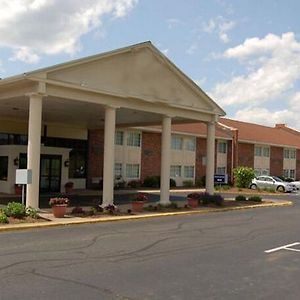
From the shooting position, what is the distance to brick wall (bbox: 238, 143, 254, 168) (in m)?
52.2

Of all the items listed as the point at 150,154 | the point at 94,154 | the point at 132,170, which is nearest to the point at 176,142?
the point at 150,154

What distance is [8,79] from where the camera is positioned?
18.4m

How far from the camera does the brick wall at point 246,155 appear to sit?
171 feet

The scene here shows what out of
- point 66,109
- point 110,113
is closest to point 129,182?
point 66,109

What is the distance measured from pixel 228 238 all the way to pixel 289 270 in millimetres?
4310

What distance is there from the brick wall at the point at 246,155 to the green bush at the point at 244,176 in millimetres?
8706

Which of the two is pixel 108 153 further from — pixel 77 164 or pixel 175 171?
pixel 175 171

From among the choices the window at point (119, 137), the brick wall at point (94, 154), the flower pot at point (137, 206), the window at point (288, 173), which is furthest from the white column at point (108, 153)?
the window at point (288, 173)

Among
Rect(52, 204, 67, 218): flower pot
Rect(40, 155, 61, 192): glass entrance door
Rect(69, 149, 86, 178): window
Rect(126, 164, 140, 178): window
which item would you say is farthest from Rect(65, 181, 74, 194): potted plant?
Rect(52, 204, 67, 218): flower pot

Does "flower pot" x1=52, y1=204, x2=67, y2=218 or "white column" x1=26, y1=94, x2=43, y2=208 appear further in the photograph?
"white column" x1=26, y1=94, x2=43, y2=208

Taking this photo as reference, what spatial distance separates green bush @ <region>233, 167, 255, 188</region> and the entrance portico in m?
16.2

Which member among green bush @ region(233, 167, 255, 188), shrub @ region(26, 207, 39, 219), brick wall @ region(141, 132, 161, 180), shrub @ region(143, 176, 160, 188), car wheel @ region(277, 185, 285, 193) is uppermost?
brick wall @ region(141, 132, 161, 180)

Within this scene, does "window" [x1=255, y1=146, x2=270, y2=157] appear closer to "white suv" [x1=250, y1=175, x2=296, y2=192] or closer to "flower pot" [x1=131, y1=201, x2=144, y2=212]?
"white suv" [x1=250, y1=175, x2=296, y2=192]

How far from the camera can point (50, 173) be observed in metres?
A: 31.8
